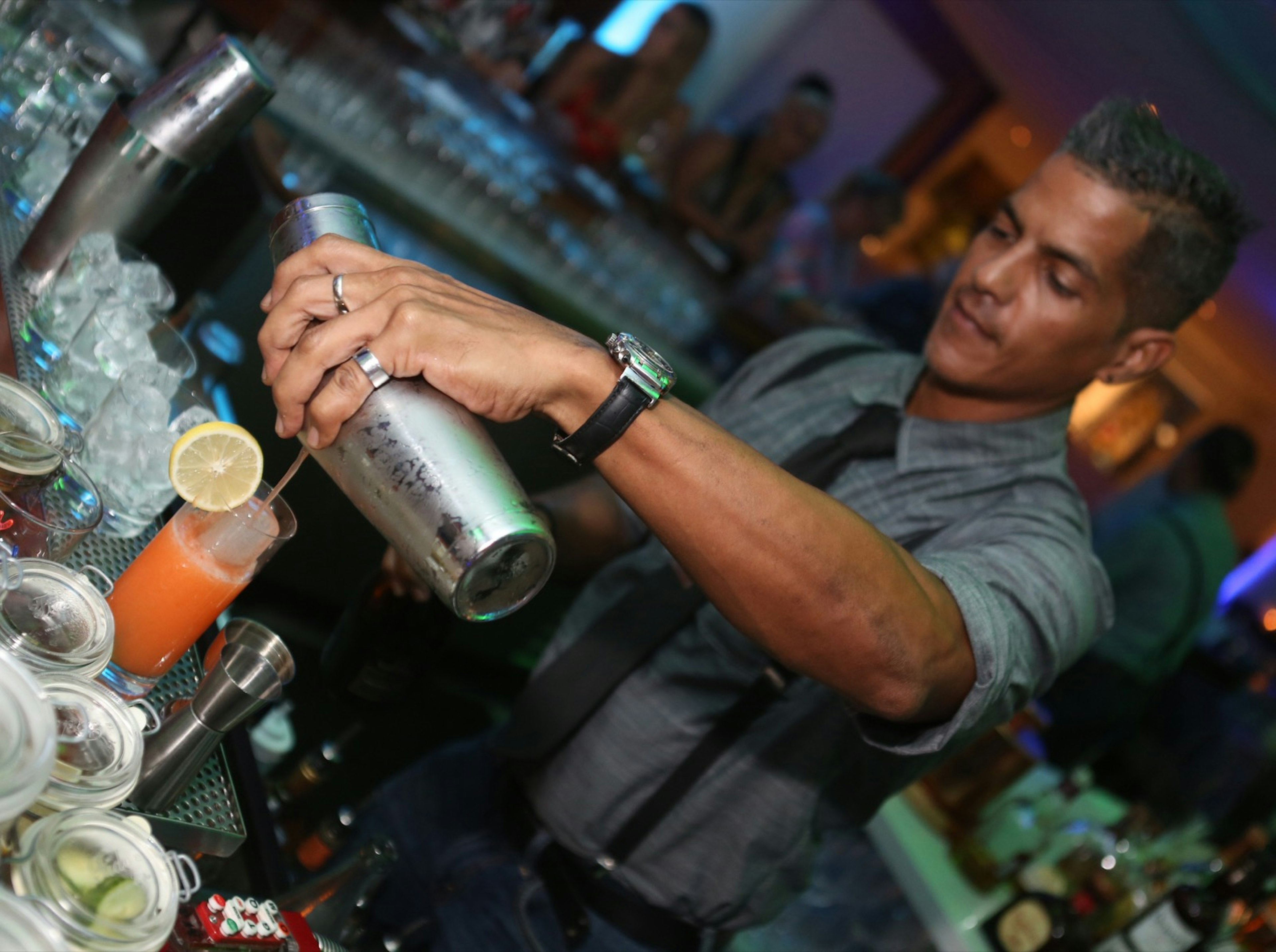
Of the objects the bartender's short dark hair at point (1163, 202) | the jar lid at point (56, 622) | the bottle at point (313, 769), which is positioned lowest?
the bottle at point (313, 769)

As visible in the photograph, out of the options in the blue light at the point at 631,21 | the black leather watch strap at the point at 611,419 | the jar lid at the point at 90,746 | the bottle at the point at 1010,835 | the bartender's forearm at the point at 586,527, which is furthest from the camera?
the blue light at the point at 631,21

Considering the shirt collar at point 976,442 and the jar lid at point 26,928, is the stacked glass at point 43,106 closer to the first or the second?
the jar lid at point 26,928

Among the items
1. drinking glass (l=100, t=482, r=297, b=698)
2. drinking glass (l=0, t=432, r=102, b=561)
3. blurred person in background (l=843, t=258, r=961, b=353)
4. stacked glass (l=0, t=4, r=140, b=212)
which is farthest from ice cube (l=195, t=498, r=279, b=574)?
blurred person in background (l=843, t=258, r=961, b=353)

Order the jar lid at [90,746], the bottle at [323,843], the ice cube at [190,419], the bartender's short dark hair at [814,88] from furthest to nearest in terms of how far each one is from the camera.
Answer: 1. the bartender's short dark hair at [814,88]
2. the bottle at [323,843]
3. the ice cube at [190,419]
4. the jar lid at [90,746]

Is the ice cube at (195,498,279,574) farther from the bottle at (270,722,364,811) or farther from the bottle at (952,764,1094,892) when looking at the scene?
the bottle at (952,764,1094,892)

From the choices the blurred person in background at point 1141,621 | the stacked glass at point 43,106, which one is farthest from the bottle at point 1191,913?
the stacked glass at point 43,106

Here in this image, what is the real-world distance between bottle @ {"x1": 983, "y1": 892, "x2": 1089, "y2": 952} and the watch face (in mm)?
2029

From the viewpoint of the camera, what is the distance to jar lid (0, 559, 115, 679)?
80cm

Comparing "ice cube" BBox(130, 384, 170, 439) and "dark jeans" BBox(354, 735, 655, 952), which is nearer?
"ice cube" BBox(130, 384, 170, 439)

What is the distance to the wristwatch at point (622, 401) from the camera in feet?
2.71

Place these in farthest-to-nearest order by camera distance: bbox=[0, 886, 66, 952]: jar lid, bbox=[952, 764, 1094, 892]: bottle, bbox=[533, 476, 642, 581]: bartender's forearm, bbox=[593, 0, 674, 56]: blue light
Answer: bbox=[593, 0, 674, 56]: blue light < bbox=[952, 764, 1094, 892]: bottle < bbox=[533, 476, 642, 581]: bartender's forearm < bbox=[0, 886, 66, 952]: jar lid

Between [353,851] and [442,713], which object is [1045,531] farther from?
[442,713]

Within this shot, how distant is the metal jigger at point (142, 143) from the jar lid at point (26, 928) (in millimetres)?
1014

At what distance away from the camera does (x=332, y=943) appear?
997mm
